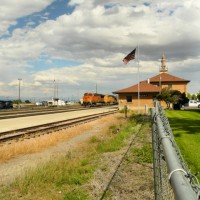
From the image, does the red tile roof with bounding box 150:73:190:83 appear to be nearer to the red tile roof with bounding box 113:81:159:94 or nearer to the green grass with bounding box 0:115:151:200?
the red tile roof with bounding box 113:81:159:94

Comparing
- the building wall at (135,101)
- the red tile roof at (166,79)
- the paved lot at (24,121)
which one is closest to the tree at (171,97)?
the building wall at (135,101)

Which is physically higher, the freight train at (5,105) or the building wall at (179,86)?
the building wall at (179,86)

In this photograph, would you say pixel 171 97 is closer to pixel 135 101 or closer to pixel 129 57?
pixel 135 101

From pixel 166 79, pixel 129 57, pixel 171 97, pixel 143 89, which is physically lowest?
pixel 171 97

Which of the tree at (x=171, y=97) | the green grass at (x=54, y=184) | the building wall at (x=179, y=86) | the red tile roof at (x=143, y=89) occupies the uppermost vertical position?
the building wall at (x=179, y=86)

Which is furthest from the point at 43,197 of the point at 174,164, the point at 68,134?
the point at 68,134

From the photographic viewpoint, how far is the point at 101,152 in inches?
558

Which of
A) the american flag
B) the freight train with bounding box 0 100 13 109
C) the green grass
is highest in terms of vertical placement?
the american flag

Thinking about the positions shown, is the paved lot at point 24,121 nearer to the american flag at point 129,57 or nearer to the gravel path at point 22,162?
the american flag at point 129,57

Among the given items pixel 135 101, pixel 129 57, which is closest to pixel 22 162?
→ pixel 129 57

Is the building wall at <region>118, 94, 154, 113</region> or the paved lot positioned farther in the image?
the building wall at <region>118, 94, 154, 113</region>

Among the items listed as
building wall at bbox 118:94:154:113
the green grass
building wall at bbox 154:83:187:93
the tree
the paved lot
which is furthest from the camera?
building wall at bbox 154:83:187:93

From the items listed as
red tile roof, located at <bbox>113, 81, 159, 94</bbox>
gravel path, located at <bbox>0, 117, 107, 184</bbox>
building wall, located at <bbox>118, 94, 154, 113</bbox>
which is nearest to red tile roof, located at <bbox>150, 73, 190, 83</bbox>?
red tile roof, located at <bbox>113, 81, 159, 94</bbox>

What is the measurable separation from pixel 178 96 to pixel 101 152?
4473cm
